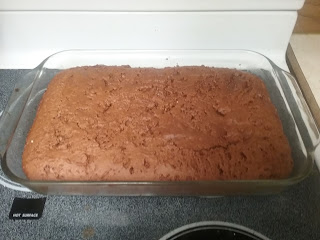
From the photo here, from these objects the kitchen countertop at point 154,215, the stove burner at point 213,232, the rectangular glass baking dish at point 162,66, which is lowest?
the kitchen countertop at point 154,215

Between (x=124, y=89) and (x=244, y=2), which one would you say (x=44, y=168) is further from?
(x=244, y=2)

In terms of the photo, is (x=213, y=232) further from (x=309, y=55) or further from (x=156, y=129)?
(x=309, y=55)

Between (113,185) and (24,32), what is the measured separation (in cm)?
57

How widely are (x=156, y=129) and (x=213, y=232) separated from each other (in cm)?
25

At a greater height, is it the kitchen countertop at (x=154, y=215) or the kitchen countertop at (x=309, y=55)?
the kitchen countertop at (x=309, y=55)

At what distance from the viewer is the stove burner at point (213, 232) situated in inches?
25.7

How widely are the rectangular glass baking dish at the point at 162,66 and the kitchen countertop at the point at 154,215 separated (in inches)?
0.9

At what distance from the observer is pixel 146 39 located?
39.0 inches

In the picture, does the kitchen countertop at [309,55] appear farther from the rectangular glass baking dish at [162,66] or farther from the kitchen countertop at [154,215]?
the kitchen countertop at [154,215]

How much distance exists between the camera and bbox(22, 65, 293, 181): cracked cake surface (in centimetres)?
72

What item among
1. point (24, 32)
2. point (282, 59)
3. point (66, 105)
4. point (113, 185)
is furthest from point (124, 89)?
point (282, 59)

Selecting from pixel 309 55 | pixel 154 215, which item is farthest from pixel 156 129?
pixel 309 55

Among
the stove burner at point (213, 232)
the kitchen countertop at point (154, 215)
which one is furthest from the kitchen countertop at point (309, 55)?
the stove burner at point (213, 232)

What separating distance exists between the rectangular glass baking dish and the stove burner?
0.25 ft
